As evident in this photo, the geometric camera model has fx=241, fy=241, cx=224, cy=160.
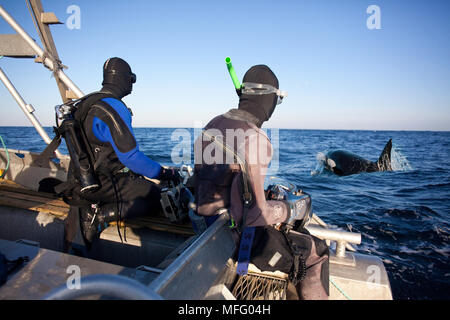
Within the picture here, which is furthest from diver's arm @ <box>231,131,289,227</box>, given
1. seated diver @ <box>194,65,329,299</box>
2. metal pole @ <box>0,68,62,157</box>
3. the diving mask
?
metal pole @ <box>0,68,62,157</box>

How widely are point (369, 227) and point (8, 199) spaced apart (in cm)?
825

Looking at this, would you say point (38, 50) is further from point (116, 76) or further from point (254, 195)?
point (254, 195)

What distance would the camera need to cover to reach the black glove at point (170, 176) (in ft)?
11.5

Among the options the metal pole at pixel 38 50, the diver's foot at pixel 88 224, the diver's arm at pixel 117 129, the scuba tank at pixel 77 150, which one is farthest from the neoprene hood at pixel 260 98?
the metal pole at pixel 38 50

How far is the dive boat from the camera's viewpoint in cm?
117

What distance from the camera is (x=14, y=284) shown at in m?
1.37

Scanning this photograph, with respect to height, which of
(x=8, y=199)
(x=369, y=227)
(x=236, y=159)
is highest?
(x=236, y=159)

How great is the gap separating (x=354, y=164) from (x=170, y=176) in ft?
58.5

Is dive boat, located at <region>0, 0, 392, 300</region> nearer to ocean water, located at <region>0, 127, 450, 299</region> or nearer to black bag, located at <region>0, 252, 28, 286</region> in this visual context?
black bag, located at <region>0, 252, 28, 286</region>

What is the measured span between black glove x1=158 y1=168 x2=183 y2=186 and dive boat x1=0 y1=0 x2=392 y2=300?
0.34m

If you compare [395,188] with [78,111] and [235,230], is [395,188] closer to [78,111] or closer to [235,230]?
[235,230]
